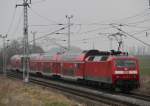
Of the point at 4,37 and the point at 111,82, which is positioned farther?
the point at 4,37

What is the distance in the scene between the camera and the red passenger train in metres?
30.9

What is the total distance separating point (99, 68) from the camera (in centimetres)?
3356

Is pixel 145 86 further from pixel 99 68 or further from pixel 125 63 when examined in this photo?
pixel 125 63

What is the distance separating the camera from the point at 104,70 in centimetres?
3244

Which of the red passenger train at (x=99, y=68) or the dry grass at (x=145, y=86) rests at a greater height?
the red passenger train at (x=99, y=68)

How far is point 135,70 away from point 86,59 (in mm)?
7281

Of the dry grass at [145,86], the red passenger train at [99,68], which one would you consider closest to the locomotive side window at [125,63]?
the red passenger train at [99,68]

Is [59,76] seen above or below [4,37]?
below

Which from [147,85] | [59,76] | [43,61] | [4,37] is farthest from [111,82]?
[4,37]

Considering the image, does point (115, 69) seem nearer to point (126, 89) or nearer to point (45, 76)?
point (126, 89)

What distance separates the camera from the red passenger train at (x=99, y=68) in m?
30.9

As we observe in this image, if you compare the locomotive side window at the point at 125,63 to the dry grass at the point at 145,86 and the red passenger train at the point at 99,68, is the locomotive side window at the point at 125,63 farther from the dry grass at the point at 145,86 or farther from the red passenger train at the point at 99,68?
the dry grass at the point at 145,86

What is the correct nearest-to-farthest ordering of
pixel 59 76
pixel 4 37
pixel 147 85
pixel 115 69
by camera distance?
pixel 115 69, pixel 147 85, pixel 59 76, pixel 4 37

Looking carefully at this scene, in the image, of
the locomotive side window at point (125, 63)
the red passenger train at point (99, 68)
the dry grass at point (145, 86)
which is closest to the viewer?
the red passenger train at point (99, 68)
